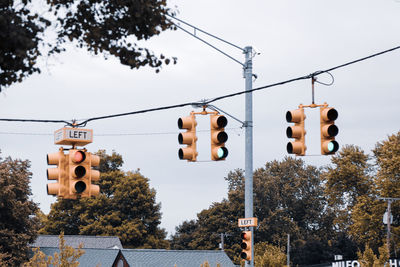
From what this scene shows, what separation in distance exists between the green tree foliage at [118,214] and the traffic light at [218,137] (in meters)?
60.1

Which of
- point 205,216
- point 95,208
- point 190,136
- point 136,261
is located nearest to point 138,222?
point 95,208

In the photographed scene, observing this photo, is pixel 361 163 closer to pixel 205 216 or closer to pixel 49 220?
pixel 205 216

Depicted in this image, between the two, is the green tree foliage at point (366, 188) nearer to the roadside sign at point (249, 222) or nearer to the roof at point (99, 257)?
the roof at point (99, 257)

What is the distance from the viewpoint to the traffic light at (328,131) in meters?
13.8

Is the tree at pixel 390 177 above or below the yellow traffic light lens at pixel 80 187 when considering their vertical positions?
above

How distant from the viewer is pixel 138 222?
7594 cm

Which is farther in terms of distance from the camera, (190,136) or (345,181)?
(345,181)

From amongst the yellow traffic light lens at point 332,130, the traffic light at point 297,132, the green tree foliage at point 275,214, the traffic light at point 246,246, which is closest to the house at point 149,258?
the green tree foliage at point 275,214

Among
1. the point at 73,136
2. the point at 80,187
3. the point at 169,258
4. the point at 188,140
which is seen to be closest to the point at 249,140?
the point at 188,140

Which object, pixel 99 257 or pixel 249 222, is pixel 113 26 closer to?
pixel 249 222

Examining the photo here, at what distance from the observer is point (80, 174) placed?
1284 cm

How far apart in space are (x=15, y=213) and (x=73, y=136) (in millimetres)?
41768

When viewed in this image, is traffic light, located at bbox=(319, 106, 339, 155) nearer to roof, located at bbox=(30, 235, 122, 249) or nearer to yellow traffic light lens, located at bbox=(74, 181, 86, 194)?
yellow traffic light lens, located at bbox=(74, 181, 86, 194)

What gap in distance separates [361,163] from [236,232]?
21116 millimetres
